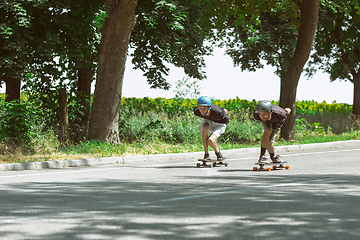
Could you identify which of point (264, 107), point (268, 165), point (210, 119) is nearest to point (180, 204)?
point (264, 107)

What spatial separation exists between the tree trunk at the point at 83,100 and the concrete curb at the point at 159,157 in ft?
15.8

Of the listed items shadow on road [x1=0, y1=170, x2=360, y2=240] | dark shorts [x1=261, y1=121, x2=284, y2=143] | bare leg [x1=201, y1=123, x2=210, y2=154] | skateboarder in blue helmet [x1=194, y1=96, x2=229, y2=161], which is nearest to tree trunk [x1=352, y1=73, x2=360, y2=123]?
skateboarder in blue helmet [x1=194, y1=96, x2=229, y2=161]

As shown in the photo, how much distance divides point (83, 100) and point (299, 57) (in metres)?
9.07

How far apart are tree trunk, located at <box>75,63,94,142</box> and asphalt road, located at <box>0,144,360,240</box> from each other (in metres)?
7.14

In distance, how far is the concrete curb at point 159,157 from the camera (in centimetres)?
1108

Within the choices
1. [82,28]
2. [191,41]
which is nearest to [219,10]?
[191,41]

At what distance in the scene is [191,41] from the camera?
20.8 metres

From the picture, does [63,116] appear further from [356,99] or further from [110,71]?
[356,99]

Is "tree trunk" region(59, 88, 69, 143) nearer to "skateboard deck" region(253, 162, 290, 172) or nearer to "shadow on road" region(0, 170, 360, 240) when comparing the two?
"shadow on road" region(0, 170, 360, 240)

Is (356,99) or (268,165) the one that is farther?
(356,99)

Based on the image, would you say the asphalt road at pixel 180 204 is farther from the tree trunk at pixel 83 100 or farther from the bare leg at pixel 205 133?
the tree trunk at pixel 83 100

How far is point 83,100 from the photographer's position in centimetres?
1772

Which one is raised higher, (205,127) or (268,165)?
(205,127)

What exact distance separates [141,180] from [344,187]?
3775 mm
